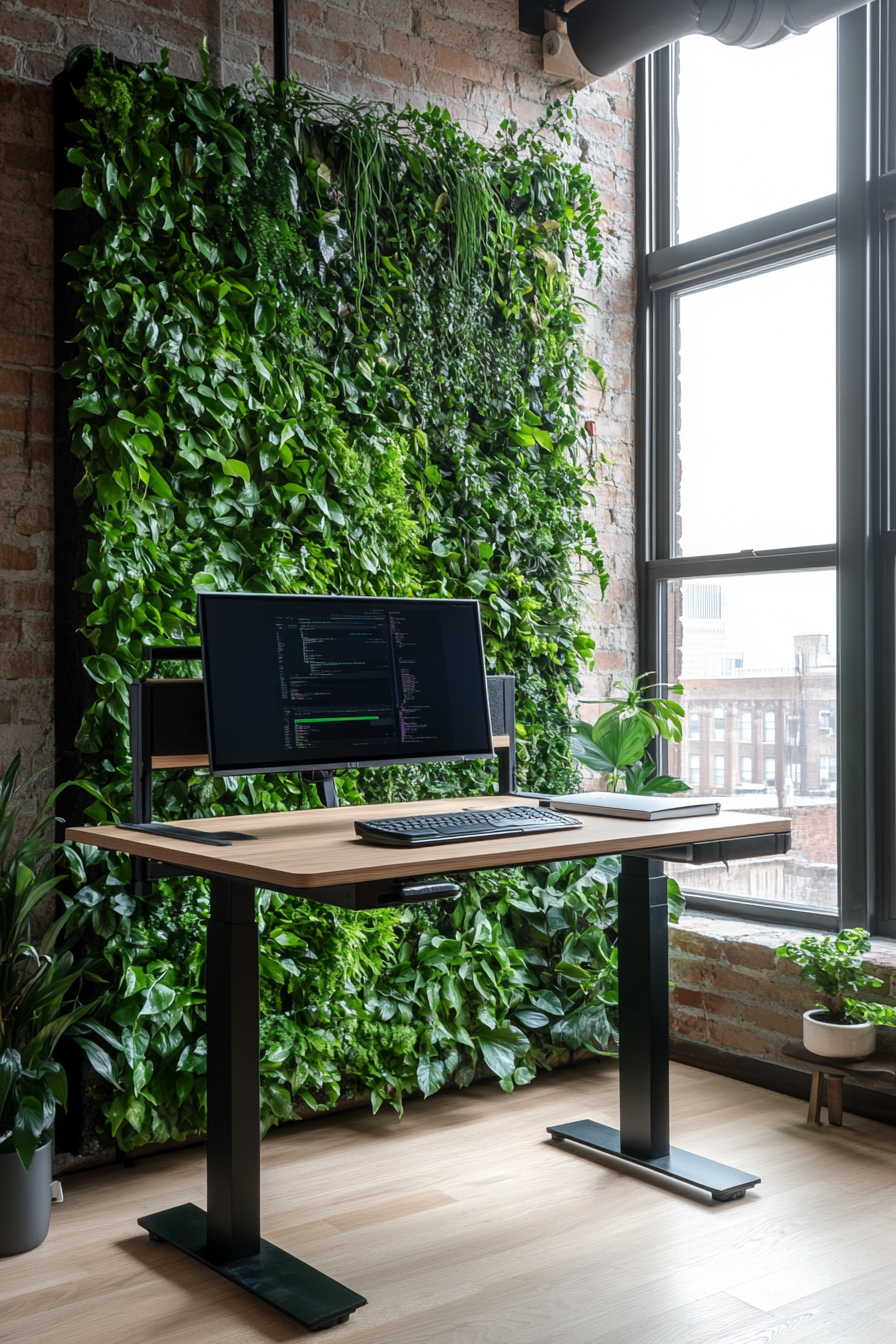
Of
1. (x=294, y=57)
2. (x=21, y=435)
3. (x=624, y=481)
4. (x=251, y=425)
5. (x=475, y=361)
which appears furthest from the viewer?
(x=624, y=481)

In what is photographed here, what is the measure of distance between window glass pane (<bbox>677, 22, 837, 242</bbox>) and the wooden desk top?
2.14m

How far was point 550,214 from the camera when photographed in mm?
3654

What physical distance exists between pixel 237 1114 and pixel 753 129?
10.7ft

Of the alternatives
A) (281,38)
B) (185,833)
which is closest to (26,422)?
(185,833)

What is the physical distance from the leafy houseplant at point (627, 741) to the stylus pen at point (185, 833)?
1.50 metres

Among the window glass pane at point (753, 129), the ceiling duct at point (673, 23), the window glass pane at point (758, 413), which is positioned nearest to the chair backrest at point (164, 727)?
the window glass pane at point (758, 413)

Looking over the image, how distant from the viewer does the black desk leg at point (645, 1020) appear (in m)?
2.78

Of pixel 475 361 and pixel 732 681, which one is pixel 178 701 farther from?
pixel 732 681

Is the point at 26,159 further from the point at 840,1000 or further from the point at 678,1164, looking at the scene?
the point at 840,1000

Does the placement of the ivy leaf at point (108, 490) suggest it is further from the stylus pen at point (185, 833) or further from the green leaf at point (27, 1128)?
the green leaf at point (27, 1128)

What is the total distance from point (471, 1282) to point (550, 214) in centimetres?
293

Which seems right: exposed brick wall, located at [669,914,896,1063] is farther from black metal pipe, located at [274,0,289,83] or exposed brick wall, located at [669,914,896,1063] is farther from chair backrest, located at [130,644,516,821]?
black metal pipe, located at [274,0,289,83]

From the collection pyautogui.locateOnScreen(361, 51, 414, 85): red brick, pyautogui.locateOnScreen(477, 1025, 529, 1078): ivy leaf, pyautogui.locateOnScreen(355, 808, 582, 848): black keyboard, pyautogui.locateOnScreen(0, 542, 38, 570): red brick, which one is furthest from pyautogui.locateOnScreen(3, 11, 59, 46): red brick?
pyautogui.locateOnScreen(477, 1025, 529, 1078): ivy leaf

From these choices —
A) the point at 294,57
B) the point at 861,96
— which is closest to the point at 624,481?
the point at 861,96
